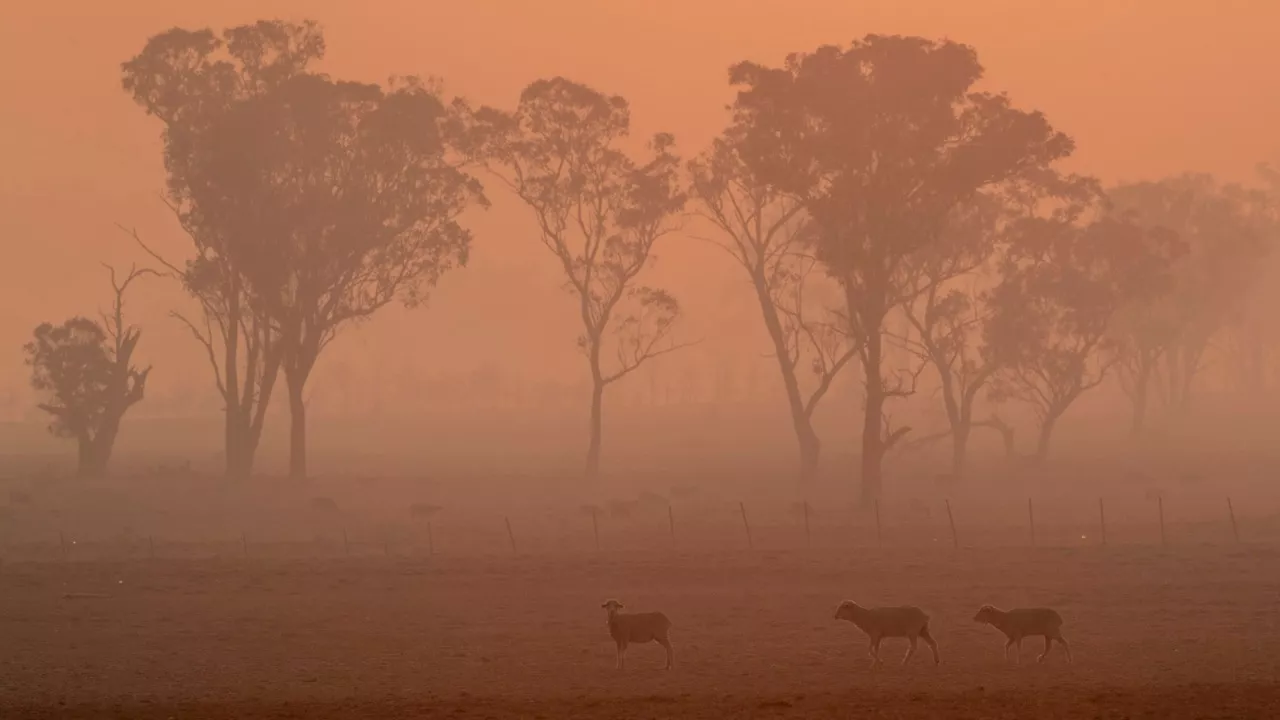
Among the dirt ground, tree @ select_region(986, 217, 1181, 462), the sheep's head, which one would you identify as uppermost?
tree @ select_region(986, 217, 1181, 462)

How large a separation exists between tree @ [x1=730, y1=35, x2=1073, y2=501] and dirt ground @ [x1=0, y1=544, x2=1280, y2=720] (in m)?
17.6

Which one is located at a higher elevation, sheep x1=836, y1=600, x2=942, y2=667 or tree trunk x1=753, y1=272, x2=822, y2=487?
tree trunk x1=753, y1=272, x2=822, y2=487

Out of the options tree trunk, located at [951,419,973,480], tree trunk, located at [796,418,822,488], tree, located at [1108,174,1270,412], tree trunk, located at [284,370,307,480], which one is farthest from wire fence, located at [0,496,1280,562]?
tree, located at [1108,174,1270,412]

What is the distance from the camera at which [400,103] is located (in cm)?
6438

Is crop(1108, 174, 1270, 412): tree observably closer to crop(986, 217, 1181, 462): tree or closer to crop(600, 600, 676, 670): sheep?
crop(986, 217, 1181, 462): tree

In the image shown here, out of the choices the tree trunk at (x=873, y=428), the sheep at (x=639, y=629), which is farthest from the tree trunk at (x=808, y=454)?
the sheep at (x=639, y=629)

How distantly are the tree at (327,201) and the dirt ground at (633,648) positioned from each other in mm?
28411

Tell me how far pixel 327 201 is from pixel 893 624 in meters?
47.2

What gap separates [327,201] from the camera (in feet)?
205

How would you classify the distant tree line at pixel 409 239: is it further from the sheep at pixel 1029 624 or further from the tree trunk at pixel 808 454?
the sheep at pixel 1029 624

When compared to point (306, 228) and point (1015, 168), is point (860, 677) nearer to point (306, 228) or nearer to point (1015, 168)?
point (1015, 168)

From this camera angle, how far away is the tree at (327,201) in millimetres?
61188

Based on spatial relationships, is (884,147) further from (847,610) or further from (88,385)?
(88,385)

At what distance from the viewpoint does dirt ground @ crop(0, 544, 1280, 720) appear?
59.0ft
